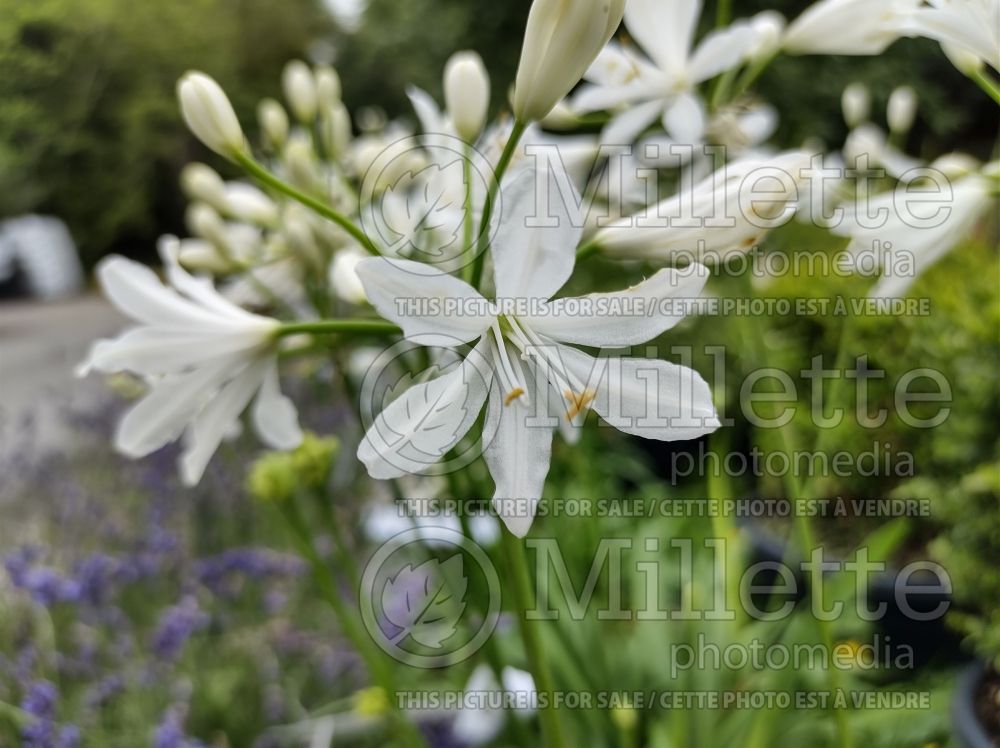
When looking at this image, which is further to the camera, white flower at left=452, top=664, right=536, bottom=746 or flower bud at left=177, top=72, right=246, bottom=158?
white flower at left=452, top=664, right=536, bottom=746

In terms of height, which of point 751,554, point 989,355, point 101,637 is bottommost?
point 751,554

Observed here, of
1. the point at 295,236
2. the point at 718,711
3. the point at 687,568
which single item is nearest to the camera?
the point at 295,236

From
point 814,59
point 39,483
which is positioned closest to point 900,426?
point 39,483

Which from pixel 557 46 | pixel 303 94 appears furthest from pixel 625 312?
pixel 303 94

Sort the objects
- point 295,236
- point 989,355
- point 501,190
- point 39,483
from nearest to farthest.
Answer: point 501,190 < point 295,236 < point 989,355 < point 39,483

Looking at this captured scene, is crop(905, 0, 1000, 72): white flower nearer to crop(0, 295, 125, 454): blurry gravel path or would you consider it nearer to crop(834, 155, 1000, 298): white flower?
crop(834, 155, 1000, 298): white flower

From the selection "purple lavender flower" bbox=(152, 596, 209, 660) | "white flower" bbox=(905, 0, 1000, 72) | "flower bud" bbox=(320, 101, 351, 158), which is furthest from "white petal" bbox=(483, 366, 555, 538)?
"purple lavender flower" bbox=(152, 596, 209, 660)

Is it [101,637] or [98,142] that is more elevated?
[98,142]

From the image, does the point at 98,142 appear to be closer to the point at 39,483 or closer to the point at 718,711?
the point at 39,483
